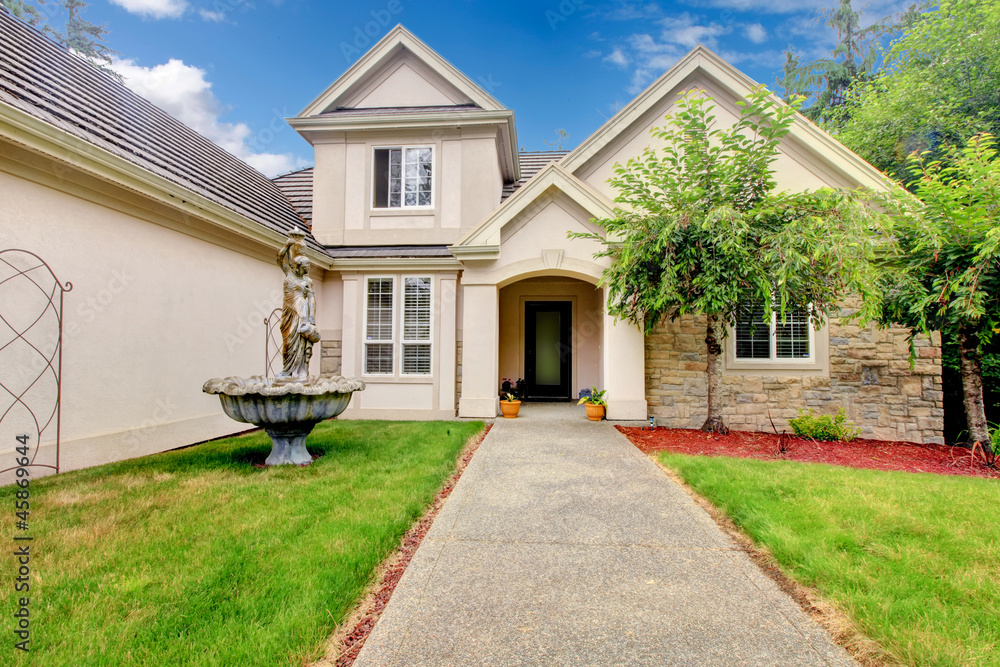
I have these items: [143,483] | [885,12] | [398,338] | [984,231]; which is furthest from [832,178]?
[885,12]

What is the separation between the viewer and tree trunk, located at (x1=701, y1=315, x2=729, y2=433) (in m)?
7.80

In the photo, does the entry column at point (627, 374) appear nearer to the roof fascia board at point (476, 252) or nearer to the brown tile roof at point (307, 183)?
the roof fascia board at point (476, 252)

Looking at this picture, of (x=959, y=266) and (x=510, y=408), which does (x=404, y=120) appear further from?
(x=959, y=266)

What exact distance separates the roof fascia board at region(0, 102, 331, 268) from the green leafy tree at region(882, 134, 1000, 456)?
1068cm

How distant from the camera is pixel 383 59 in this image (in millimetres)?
10352

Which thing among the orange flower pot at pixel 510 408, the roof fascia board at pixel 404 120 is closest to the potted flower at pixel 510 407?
the orange flower pot at pixel 510 408

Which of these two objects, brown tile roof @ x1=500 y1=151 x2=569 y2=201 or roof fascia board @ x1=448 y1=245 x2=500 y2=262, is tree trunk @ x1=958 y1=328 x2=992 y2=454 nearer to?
roof fascia board @ x1=448 y1=245 x2=500 y2=262

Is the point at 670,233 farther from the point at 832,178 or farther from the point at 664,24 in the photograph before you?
the point at 664,24

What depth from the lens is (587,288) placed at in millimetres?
11812

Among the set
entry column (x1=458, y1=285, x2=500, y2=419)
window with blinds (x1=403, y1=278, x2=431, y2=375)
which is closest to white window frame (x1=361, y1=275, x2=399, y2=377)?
window with blinds (x1=403, y1=278, x2=431, y2=375)

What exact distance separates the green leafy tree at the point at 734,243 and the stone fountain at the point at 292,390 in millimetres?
4705

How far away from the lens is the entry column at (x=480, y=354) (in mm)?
8812

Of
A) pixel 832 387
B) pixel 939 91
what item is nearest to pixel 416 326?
pixel 832 387

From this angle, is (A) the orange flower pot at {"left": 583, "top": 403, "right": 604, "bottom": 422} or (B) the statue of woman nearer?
(B) the statue of woman
